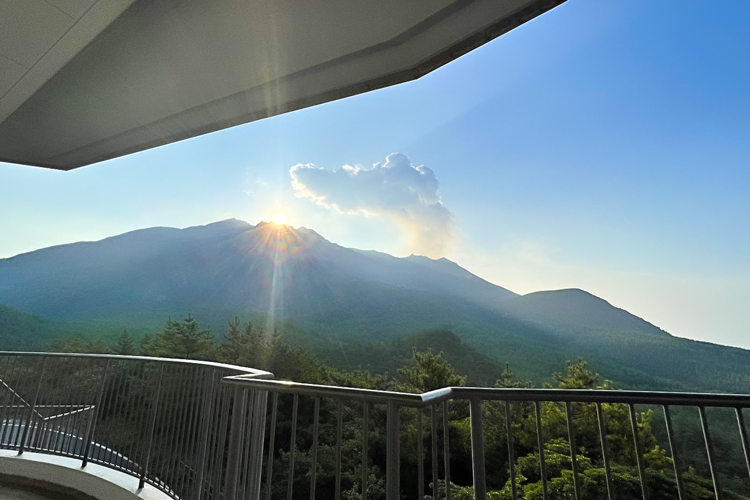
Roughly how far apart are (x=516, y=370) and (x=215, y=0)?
33067 mm

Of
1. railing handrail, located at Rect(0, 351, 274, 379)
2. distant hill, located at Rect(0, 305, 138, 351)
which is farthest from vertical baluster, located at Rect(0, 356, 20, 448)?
distant hill, located at Rect(0, 305, 138, 351)

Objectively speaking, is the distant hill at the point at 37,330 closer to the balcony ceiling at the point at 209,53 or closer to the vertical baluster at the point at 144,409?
the balcony ceiling at the point at 209,53

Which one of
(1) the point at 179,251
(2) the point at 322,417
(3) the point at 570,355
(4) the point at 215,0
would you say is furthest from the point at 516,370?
(1) the point at 179,251

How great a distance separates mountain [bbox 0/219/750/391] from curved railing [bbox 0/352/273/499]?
29.1m

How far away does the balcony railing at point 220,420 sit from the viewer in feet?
5.98

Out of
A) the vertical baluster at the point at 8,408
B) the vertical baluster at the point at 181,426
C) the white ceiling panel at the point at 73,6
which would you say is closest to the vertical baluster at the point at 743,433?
the vertical baluster at the point at 181,426

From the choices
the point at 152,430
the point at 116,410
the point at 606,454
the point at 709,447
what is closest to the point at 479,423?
the point at 606,454

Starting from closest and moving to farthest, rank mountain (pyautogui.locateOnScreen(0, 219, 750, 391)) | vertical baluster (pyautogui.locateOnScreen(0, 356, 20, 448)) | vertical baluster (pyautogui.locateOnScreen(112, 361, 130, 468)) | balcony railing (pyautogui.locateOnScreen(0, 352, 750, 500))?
balcony railing (pyautogui.locateOnScreen(0, 352, 750, 500)) < vertical baluster (pyautogui.locateOnScreen(112, 361, 130, 468)) < vertical baluster (pyautogui.locateOnScreen(0, 356, 20, 448)) < mountain (pyautogui.locateOnScreen(0, 219, 750, 391))

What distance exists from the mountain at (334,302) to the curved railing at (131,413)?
29089 millimetres

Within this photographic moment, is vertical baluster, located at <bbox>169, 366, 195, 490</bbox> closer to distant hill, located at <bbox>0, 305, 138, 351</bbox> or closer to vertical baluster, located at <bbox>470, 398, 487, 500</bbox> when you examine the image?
vertical baluster, located at <bbox>470, 398, 487, 500</bbox>

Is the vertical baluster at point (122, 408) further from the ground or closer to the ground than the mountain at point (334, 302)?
closer to the ground

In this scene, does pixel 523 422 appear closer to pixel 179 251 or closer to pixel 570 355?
pixel 570 355

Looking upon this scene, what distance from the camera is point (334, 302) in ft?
141

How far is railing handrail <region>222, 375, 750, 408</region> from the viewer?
5.80 feet
